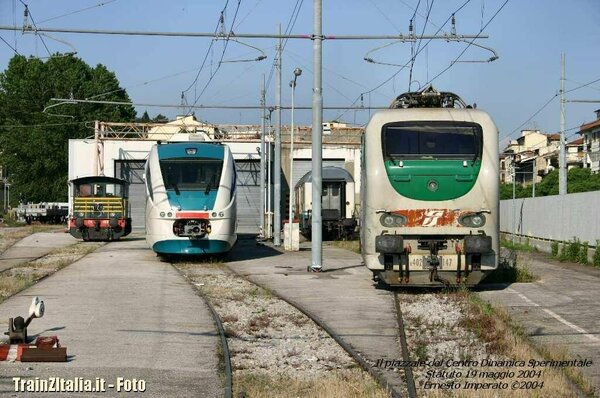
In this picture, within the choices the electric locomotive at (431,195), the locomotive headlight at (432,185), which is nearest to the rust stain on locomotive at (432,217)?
the electric locomotive at (431,195)

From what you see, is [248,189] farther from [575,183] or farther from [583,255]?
[583,255]

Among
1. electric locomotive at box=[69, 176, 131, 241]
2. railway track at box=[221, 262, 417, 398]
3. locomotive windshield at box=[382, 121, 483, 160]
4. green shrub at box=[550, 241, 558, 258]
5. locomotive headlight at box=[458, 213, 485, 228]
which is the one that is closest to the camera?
railway track at box=[221, 262, 417, 398]

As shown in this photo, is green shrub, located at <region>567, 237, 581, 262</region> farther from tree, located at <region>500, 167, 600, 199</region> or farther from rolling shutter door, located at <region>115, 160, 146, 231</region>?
tree, located at <region>500, 167, 600, 199</region>

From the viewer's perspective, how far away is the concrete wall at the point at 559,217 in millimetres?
26078

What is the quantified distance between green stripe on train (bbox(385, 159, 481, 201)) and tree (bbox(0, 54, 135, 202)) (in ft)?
197

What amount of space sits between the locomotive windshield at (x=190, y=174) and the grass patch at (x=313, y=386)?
47.4ft

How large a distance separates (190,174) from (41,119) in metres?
54.9

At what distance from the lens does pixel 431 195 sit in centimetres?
1448

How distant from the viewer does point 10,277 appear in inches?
724

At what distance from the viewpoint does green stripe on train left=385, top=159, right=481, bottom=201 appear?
14.5m

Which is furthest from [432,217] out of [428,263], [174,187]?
[174,187]

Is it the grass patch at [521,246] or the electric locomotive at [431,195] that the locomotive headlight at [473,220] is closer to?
A: the electric locomotive at [431,195]

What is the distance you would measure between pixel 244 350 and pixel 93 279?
8.95 m

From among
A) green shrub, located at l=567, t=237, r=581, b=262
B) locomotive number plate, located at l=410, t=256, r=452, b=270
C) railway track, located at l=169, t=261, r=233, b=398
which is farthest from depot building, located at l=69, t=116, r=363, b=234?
railway track, located at l=169, t=261, r=233, b=398
